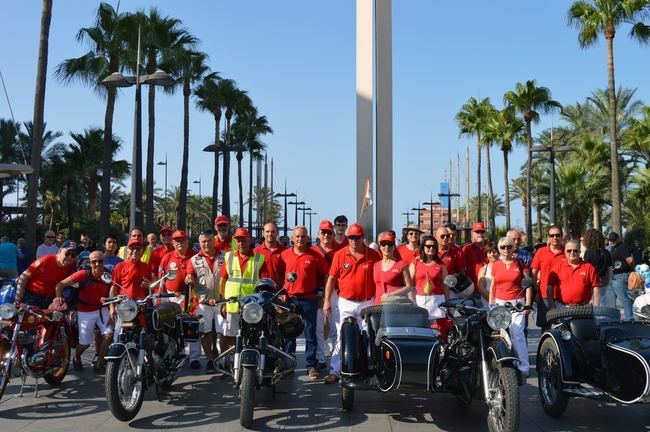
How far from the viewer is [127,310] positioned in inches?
263

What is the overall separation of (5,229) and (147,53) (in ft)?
43.1

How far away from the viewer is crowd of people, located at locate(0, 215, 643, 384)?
7.96 m

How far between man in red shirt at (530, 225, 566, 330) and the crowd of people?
0.02 m

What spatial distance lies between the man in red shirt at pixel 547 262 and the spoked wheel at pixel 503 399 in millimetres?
2780

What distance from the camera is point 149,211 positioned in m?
28.7

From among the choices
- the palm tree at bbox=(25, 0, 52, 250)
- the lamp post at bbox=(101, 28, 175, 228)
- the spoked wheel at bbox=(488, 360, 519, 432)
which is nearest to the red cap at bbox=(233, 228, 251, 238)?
the spoked wheel at bbox=(488, 360, 519, 432)

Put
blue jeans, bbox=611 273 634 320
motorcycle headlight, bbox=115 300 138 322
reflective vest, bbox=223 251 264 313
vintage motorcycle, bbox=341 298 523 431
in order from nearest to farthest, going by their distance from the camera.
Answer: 1. vintage motorcycle, bbox=341 298 523 431
2. motorcycle headlight, bbox=115 300 138 322
3. reflective vest, bbox=223 251 264 313
4. blue jeans, bbox=611 273 634 320

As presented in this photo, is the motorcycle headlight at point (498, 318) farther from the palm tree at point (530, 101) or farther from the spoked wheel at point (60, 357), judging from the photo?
the palm tree at point (530, 101)

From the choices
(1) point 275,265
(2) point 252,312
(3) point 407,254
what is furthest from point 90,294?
(3) point 407,254

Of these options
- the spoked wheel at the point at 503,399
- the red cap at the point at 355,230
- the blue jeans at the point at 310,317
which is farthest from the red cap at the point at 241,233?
the spoked wheel at the point at 503,399

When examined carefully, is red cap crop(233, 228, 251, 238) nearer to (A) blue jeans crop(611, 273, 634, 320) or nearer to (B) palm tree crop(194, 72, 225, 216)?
(A) blue jeans crop(611, 273, 634, 320)

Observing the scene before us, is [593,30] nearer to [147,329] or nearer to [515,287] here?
[515,287]

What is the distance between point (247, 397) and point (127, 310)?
144cm

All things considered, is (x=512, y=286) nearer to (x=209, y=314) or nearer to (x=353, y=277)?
(x=353, y=277)
